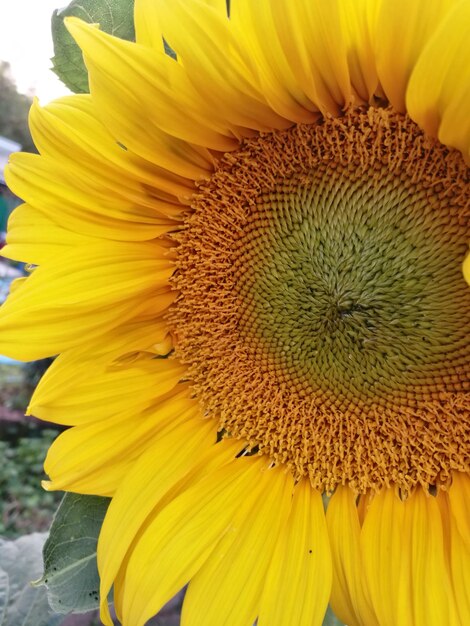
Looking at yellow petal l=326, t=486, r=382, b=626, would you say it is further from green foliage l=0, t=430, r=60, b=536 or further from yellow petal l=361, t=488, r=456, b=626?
green foliage l=0, t=430, r=60, b=536

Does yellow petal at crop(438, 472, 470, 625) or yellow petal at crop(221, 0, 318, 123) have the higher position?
yellow petal at crop(221, 0, 318, 123)

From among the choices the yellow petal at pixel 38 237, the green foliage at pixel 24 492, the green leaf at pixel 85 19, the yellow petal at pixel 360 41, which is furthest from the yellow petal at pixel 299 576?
the green foliage at pixel 24 492

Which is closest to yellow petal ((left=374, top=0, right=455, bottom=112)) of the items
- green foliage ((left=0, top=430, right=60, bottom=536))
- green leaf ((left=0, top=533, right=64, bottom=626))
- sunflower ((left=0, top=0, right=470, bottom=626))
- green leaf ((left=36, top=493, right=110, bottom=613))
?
sunflower ((left=0, top=0, right=470, bottom=626))

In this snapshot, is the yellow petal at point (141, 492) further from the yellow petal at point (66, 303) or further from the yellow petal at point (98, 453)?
the yellow petal at point (66, 303)

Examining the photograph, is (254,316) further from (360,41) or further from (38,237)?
(360,41)

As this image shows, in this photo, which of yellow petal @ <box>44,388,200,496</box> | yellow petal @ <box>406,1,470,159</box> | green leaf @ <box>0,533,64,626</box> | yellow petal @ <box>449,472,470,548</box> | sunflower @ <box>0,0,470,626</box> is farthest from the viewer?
green leaf @ <box>0,533,64,626</box>
